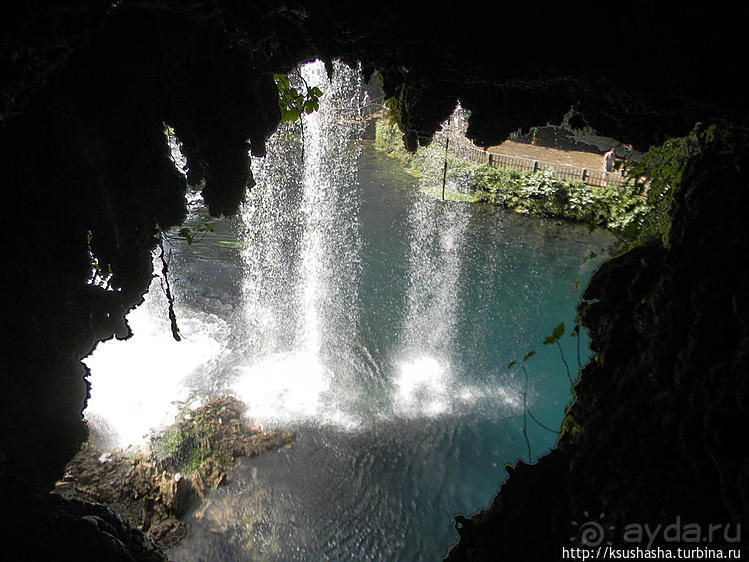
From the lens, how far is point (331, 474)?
702cm

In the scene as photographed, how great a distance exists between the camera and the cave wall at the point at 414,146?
82.6 inches

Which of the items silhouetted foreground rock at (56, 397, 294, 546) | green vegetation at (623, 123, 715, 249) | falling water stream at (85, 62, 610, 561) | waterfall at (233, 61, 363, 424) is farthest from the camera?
waterfall at (233, 61, 363, 424)

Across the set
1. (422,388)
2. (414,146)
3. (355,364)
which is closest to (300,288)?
(355,364)

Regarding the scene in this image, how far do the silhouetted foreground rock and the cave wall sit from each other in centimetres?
305

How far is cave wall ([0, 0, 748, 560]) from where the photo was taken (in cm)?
210

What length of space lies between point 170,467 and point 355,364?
395 cm

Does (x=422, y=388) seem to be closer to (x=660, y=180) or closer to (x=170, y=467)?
(x=170, y=467)

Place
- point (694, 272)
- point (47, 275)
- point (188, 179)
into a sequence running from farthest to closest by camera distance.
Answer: point (188, 179) < point (47, 275) < point (694, 272)

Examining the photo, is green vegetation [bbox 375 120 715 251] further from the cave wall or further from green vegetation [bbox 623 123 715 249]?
the cave wall

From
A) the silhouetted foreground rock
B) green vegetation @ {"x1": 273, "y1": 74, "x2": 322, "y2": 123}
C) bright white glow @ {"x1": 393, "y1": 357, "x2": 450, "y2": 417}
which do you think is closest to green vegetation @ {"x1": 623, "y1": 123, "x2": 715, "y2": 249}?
green vegetation @ {"x1": 273, "y1": 74, "x2": 322, "y2": 123}

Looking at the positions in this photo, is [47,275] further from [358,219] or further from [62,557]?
[358,219]

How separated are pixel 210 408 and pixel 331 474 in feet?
8.60

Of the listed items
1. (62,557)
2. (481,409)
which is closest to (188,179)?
(62,557)

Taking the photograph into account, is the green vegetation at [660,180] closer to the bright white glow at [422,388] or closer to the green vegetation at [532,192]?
the bright white glow at [422,388]
